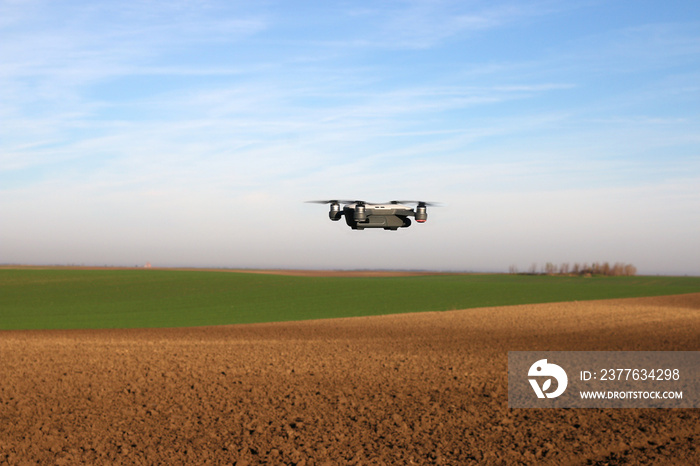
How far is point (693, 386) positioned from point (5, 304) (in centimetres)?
3926

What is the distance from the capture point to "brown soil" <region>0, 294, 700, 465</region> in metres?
11.2

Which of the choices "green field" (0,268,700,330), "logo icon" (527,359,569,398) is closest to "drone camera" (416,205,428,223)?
"logo icon" (527,359,569,398)

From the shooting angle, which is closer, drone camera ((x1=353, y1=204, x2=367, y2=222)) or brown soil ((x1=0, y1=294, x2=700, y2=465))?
drone camera ((x1=353, y1=204, x2=367, y2=222))

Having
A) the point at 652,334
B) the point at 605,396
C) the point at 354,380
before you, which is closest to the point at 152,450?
the point at 354,380

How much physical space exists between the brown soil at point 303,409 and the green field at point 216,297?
9568mm

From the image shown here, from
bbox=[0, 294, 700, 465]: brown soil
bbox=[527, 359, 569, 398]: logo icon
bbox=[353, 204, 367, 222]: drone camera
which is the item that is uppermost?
bbox=[353, 204, 367, 222]: drone camera

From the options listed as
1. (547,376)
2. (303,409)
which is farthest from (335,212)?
(547,376)

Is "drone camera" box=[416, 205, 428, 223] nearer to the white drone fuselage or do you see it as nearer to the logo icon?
the white drone fuselage

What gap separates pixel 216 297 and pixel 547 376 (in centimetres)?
3046

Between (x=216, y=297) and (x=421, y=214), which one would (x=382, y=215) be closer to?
(x=421, y=214)

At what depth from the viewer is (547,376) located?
17.6 metres

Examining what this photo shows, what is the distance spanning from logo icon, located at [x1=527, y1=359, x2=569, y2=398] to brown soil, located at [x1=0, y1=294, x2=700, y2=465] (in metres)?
0.90

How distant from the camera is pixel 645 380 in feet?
55.7

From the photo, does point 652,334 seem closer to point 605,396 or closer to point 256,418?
point 605,396
